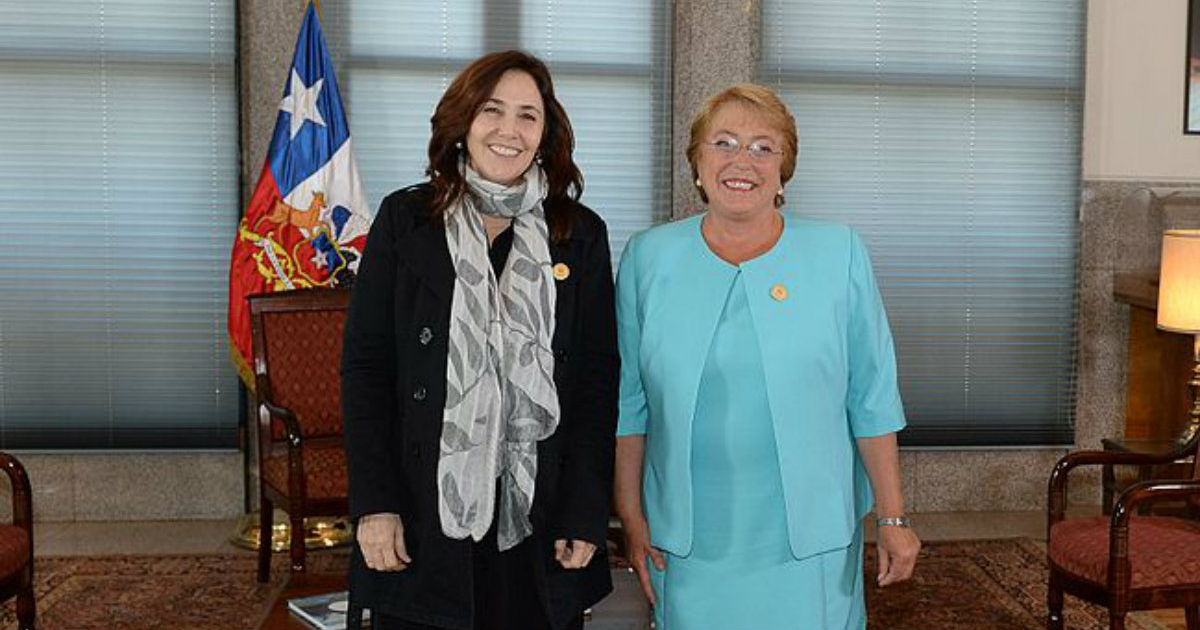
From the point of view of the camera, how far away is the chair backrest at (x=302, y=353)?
14.7ft

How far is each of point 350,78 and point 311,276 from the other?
0.92 m

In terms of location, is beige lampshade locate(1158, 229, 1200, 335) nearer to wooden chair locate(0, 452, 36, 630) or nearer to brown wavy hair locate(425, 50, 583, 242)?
brown wavy hair locate(425, 50, 583, 242)

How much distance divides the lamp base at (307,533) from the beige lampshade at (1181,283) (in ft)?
10.5

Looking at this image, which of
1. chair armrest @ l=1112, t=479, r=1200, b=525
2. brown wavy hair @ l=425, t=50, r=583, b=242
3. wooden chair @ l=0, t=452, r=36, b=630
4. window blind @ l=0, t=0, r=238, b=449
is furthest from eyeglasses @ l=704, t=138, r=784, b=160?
window blind @ l=0, t=0, r=238, b=449

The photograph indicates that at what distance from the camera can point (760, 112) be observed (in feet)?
7.02

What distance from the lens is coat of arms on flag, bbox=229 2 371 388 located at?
189 inches

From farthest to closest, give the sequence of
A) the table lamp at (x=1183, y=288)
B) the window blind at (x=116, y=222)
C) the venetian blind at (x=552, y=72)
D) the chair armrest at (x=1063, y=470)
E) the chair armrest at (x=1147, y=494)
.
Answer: the venetian blind at (x=552, y=72) → the window blind at (x=116, y=222) → the table lamp at (x=1183, y=288) → the chair armrest at (x=1063, y=470) → the chair armrest at (x=1147, y=494)

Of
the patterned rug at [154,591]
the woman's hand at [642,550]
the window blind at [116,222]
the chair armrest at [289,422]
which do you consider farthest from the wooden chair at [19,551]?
the woman's hand at [642,550]

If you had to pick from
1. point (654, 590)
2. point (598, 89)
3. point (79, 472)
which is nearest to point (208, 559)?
point (79, 472)

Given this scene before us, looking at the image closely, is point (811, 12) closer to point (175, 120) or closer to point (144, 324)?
point (175, 120)

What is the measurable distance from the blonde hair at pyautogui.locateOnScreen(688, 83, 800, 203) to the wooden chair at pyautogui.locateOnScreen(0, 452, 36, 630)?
2198mm

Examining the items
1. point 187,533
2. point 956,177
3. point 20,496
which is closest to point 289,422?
point 20,496

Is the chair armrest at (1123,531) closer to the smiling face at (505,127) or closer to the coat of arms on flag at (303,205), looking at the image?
the smiling face at (505,127)

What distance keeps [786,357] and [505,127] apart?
608mm
